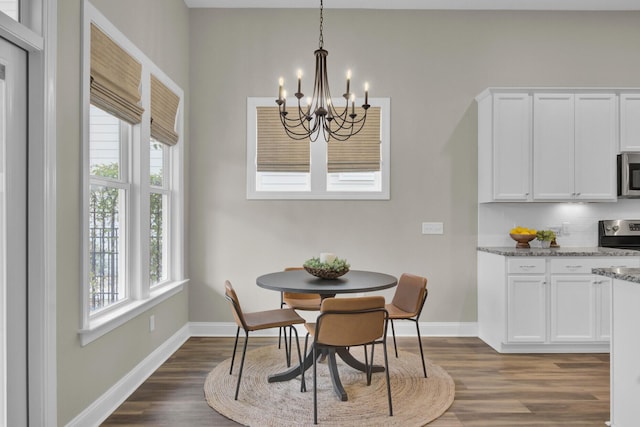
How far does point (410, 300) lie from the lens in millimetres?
3359

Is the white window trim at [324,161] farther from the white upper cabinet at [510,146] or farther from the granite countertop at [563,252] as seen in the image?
the granite countertop at [563,252]

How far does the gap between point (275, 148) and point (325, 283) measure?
1990 millimetres

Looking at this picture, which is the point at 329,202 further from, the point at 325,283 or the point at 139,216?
the point at 139,216

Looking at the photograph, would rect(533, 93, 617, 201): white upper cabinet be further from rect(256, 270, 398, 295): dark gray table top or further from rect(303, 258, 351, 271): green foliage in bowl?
rect(303, 258, 351, 271): green foliage in bowl

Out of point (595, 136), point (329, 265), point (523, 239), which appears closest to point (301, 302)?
point (329, 265)

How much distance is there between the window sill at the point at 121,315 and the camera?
2.45 metres

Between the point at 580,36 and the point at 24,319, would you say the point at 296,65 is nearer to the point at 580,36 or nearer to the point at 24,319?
the point at 580,36

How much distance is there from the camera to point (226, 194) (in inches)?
175

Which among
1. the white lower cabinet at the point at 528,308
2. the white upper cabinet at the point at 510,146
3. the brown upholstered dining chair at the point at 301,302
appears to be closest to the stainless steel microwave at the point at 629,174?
the white upper cabinet at the point at 510,146

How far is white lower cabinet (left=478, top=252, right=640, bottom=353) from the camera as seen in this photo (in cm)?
384

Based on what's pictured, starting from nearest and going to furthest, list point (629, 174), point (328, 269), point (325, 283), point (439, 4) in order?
point (325, 283), point (328, 269), point (629, 174), point (439, 4)

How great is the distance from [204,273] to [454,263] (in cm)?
253

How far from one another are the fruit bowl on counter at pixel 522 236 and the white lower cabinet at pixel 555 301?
1.01ft

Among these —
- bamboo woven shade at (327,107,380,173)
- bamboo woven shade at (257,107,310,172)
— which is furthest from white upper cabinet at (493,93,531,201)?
bamboo woven shade at (257,107,310,172)
